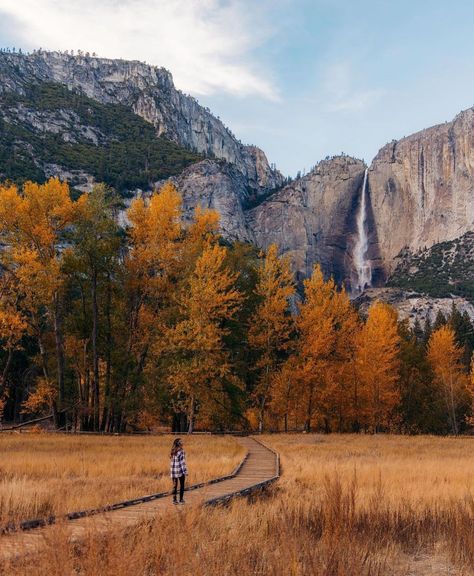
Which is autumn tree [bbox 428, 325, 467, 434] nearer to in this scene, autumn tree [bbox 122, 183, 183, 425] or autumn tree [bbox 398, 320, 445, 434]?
autumn tree [bbox 398, 320, 445, 434]

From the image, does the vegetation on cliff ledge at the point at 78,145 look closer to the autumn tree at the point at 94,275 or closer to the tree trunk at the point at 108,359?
the autumn tree at the point at 94,275

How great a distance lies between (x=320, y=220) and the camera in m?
171

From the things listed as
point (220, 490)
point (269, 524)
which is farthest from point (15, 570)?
point (220, 490)

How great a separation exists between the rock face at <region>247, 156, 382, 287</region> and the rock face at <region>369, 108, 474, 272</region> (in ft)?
18.7

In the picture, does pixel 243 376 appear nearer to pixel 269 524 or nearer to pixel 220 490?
pixel 220 490

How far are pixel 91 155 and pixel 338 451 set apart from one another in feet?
470

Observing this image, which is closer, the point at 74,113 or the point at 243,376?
the point at 243,376

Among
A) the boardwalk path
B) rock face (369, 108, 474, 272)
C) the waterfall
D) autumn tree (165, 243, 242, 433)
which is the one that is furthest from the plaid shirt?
rock face (369, 108, 474, 272)

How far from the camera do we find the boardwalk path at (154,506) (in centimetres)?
581

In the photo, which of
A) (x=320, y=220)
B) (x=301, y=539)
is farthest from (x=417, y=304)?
(x=301, y=539)

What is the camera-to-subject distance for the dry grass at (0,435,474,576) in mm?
4957

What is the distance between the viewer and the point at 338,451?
2488 cm

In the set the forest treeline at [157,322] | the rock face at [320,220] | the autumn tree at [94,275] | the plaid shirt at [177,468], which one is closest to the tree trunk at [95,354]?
the autumn tree at [94,275]

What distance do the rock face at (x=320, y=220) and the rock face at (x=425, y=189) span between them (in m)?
5.68
